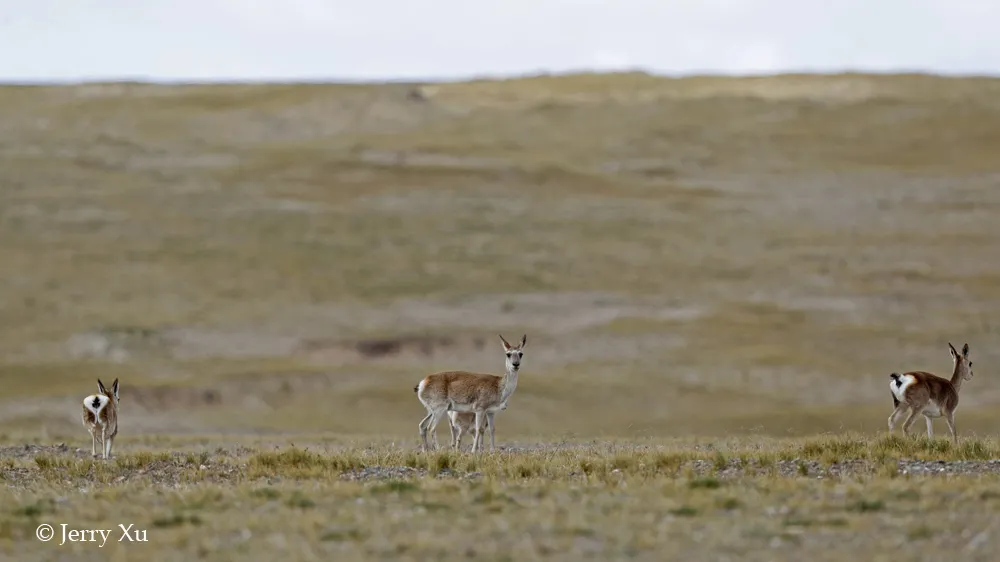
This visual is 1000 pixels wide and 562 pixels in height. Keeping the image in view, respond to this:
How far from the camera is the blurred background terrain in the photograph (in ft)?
119

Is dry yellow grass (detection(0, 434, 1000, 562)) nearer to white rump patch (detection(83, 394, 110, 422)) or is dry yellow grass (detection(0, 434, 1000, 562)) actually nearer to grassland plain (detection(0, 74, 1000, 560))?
grassland plain (detection(0, 74, 1000, 560))

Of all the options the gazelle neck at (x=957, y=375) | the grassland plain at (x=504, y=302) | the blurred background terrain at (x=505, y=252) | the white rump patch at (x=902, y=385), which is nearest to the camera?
the grassland plain at (x=504, y=302)

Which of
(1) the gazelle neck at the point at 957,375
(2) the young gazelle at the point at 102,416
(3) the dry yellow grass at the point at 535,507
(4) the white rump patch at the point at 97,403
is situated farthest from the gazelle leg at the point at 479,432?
(1) the gazelle neck at the point at 957,375

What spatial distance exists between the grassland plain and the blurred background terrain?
0.17 meters

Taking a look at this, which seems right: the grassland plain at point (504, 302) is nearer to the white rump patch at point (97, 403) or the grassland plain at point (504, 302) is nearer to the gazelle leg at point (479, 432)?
→ the gazelle leg at point (479, 432)

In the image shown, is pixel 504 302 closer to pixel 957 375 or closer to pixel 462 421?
pixel 462 421

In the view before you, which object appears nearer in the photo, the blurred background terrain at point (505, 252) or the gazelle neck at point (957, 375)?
the gazelle neck at point (957, 375)

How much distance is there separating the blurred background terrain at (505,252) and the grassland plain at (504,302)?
0.54 ft

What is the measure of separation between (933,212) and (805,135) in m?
12.5

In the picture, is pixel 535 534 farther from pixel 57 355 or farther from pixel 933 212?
pixel 933 212

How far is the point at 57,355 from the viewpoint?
39906 millimetres

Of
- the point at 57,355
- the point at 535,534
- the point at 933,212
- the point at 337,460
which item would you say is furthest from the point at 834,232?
the point at 535,534

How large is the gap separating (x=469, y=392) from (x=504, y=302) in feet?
76.5

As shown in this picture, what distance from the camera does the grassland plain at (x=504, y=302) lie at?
12227mm
